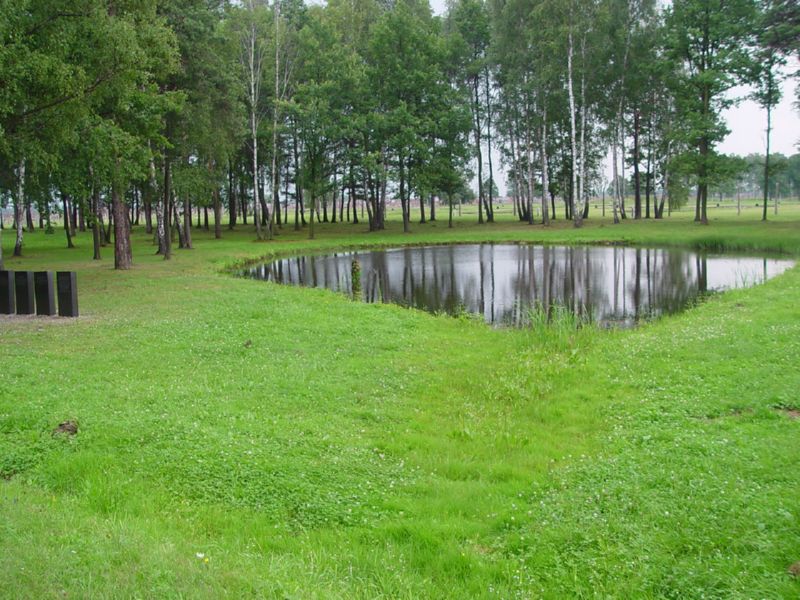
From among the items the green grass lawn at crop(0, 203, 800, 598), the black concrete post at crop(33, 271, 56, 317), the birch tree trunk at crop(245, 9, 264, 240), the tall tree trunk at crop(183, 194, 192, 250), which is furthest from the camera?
the birch tree trunk at crop(245, 9, 264, 240)

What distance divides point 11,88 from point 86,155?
498 cm

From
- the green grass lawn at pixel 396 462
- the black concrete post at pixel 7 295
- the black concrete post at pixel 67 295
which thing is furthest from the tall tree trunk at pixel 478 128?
the green grass lawn at pixel 396 462

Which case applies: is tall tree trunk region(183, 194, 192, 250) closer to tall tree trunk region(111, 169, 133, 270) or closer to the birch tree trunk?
the birch tree trunk

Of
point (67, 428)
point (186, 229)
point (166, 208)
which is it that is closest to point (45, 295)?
point (67, 428)

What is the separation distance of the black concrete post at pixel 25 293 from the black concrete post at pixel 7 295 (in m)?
0.13

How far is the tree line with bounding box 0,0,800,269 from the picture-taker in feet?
107

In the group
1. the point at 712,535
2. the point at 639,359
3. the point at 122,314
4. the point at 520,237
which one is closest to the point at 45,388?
the point at 122,314

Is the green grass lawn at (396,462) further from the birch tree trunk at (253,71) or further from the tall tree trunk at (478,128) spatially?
the tall tree trunk at (478,128)

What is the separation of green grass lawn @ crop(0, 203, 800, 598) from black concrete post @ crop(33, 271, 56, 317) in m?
1.38

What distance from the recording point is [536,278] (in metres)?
26.4

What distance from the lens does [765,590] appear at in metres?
4.40

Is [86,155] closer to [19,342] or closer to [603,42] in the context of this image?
[19,342]

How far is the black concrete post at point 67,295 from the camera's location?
15.6 m

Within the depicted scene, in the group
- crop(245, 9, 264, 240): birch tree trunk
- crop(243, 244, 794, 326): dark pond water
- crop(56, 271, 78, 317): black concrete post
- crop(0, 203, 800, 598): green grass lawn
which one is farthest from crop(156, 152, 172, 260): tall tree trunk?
crop(0, 203, 800, 598): green grass lawn
